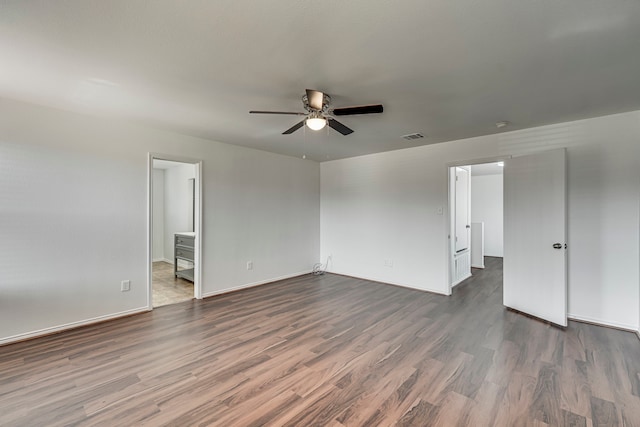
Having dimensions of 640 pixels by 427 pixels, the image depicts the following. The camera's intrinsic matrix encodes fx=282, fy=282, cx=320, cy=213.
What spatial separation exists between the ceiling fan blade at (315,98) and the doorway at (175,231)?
2.62 m

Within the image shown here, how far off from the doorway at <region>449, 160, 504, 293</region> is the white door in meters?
0.54

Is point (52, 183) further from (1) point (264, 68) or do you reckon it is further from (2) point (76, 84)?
(1) point (264, 68)

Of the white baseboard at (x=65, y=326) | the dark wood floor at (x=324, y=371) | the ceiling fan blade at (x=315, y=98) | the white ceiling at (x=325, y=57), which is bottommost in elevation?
the dark wood floor at (x=324, y=371)

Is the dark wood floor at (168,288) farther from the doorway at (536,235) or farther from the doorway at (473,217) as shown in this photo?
the doorway at (536,235)

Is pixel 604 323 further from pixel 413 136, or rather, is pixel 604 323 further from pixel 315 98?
pixel 315 98

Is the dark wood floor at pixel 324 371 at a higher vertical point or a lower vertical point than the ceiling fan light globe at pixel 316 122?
lower

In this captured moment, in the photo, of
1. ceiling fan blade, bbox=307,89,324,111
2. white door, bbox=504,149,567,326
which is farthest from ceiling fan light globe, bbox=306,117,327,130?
white door, bbox=504,149,567,326

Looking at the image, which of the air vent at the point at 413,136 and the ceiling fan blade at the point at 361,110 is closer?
the ceiling fan blade at the point at 361,110

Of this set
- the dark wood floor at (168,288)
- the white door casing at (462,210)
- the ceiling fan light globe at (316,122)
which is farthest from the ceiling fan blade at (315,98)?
the white door casing at (462,210)

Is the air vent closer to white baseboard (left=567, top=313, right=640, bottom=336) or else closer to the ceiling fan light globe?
the ceiling fan light globe

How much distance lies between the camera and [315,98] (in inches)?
88.0

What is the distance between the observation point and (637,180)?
10.3 ft

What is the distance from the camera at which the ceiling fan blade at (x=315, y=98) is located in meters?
2.18

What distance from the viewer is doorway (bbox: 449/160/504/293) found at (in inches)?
194
